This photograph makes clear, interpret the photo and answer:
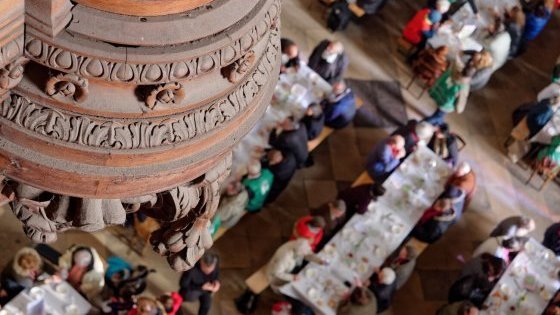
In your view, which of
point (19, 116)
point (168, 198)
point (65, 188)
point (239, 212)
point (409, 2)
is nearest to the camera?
point (19, 116)

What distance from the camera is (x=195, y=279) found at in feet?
28.6

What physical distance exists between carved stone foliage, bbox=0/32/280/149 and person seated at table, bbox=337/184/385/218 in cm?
713

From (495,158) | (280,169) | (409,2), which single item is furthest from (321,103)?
(409,2)

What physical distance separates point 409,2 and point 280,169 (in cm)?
514

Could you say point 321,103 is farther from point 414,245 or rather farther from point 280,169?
point 414,245

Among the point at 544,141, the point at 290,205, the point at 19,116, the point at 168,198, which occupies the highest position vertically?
the point at 19,116

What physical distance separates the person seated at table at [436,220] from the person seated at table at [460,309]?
966mm

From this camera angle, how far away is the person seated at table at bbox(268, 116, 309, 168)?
9727mm

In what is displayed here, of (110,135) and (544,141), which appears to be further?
(544,141)

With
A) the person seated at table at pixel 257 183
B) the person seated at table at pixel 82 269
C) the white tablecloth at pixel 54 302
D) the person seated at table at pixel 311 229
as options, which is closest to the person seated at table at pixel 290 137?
the person seated at table at pixel 257 183

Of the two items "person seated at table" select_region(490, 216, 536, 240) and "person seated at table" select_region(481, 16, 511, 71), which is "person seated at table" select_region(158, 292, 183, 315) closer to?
"person seated at table" select_region(490, 216, 536, 240)

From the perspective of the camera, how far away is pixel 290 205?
10.6 m

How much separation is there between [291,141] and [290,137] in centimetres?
5

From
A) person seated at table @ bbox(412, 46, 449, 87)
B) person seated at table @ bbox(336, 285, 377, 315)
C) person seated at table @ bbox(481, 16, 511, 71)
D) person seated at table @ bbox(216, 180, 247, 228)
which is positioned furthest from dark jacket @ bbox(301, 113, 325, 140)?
person seated at table @ bbox(481, 16, 511, 71)
